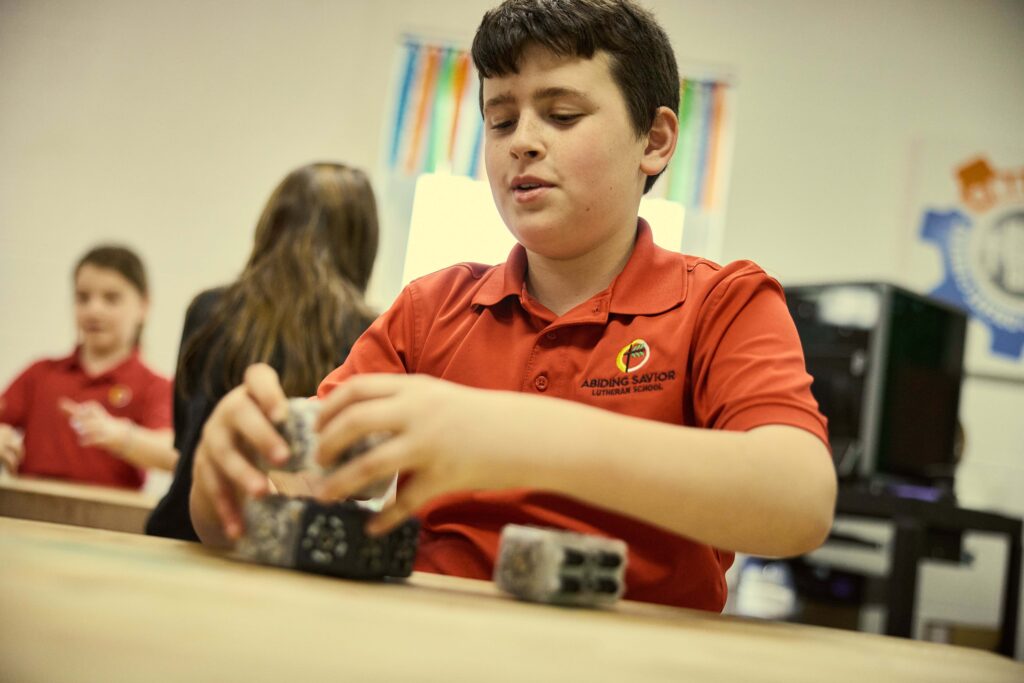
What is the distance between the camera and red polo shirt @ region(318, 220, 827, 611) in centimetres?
90

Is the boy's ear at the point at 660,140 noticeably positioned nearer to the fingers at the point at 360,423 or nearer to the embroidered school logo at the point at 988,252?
the fingers at the point at 360,423

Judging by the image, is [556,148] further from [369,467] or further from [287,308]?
[287,308]

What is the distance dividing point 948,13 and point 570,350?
13.4 ft

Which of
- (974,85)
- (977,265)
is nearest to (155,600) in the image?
(977,265)

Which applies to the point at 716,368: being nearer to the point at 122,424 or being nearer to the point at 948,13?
the point at 122,424

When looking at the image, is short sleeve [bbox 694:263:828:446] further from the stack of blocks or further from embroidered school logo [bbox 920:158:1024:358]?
embroidered school logo [bbox 920:158:1024:358]

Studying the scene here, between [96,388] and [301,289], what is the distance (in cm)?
154

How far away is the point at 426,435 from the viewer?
0.56 m

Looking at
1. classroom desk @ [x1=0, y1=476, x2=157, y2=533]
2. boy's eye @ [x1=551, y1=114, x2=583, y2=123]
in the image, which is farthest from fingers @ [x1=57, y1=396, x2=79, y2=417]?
boy's eye @ [x1=551, y1=114, x2=583, y2=123]

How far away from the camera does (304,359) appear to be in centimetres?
168

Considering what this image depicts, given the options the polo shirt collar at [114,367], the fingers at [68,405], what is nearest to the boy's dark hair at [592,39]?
the fingers at [68,405]

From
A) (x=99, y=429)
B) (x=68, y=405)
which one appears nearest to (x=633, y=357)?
(x=99, y=429)

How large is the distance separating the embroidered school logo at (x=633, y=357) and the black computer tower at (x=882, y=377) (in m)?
1.88

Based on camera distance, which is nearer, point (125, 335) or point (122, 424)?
point (122, 424)
